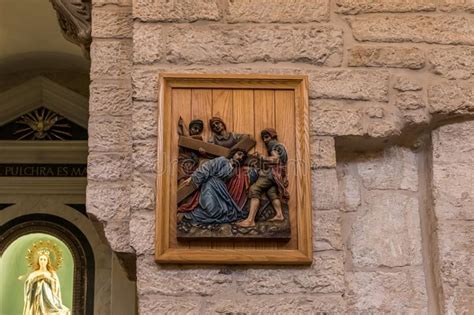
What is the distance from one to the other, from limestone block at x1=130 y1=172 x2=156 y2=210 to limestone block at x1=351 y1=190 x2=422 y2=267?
2.70 ft

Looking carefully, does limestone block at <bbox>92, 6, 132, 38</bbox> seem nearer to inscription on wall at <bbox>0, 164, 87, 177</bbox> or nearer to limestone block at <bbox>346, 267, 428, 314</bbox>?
limestone block at <bbox>346, 267, 428, 314</bbox>

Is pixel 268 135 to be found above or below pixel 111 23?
below

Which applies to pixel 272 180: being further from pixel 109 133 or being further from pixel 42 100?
pixel 42 100

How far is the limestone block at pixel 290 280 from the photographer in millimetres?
2783

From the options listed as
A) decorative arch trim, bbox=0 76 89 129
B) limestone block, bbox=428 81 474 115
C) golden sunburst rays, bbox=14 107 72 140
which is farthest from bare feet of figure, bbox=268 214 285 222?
golden sunburst rays, bbox=14 107 72 140

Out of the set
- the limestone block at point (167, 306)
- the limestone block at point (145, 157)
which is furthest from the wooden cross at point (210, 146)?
the limestone block at point (167, 306)

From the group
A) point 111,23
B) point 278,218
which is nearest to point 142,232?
point 278,218

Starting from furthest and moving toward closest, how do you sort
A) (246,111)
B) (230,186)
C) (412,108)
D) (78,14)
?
(78,14) → (412,108) → (246,111) → (230,186)

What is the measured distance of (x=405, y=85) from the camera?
308 centimetres

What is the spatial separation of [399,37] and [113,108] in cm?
119

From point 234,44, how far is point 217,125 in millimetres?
366

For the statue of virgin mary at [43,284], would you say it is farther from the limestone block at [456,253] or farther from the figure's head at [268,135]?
the limestone block at [456,253]

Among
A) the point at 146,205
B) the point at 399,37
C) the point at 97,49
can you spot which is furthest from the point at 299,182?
the point at 97,49

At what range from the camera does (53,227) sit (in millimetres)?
7176
